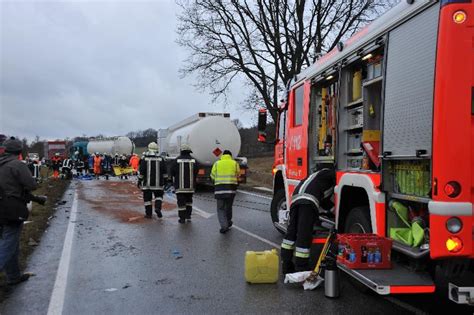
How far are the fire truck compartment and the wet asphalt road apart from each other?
58 centimetres

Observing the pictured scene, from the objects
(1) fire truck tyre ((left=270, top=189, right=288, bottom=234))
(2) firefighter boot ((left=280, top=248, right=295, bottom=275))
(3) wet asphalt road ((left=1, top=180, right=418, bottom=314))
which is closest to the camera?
(3) wet asphalt road ((left=1, top=180, right=418, bottom=314))

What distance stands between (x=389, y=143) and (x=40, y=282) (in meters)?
4.75

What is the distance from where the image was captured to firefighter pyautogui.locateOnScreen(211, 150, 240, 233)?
33.3 feet

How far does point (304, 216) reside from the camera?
625 cm

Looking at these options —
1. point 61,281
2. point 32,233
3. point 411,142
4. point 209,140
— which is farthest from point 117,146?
point 411,142

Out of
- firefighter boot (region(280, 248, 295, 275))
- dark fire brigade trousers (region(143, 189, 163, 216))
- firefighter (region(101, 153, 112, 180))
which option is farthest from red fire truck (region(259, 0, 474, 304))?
firefighter (region(101, 153, 112, 180))

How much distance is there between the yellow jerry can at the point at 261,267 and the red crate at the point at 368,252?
136 cm

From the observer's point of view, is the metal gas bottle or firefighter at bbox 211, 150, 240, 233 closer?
the metal gas bottle

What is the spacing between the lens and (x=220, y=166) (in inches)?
407

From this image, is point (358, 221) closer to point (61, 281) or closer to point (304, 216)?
point (304, 216)

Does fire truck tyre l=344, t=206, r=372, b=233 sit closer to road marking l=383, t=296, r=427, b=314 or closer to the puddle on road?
road marking l=383, t=296, r=427, b=314

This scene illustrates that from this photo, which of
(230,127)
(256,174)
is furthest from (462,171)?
(256,174)

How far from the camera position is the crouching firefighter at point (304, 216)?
619 centimetres

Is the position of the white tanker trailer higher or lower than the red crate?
higher
